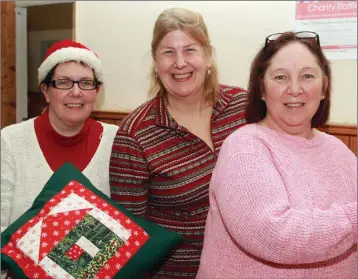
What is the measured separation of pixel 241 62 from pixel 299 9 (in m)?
0.39

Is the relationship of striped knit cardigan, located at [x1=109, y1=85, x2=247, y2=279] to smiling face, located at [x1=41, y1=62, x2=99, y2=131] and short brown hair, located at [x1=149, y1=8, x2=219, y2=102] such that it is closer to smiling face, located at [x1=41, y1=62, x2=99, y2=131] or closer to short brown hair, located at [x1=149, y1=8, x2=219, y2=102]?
short brown hair, located at [x1=149, y1=8, x2=219, y2=102]

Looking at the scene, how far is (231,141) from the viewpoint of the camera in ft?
3.51

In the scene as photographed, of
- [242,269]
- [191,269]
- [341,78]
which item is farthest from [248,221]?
[341,78]

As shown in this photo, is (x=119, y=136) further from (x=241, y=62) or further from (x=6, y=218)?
(x=241, y=62)

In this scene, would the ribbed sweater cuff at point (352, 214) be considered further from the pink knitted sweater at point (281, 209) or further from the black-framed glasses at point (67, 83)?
the black-framed glasses at point (67, 83)

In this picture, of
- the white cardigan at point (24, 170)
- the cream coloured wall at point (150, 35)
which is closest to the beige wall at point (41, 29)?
the cream coloured wall at point (150, 35)

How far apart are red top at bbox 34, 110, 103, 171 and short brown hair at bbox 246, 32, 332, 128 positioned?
2.73 ft

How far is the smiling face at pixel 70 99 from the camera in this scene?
1.81m

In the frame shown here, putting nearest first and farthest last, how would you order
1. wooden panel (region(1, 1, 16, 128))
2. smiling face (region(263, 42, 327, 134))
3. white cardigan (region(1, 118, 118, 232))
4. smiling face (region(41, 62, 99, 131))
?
smiling face (region(263, 42, 327, 134)) → white cardigan (region(1, 118, 118, 232)) → smiling face (region(41, 62, 99, 131)) → wooden panel (region(1, 1, 16, 128))

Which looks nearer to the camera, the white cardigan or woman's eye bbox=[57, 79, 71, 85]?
the white cardigan

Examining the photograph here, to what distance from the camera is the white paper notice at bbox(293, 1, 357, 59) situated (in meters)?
2.01

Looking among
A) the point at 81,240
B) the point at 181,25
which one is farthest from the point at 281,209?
the point at 181,25

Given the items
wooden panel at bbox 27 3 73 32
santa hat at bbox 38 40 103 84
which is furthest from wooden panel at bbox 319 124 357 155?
wooden panel at bbox 27 3 73 32

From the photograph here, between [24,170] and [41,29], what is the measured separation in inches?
91.8
